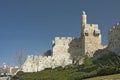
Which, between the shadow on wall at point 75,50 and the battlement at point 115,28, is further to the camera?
the shadow on wall at point 75,50

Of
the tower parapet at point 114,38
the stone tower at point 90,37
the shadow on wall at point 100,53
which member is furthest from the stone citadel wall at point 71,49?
the tower parapet at point 114,38

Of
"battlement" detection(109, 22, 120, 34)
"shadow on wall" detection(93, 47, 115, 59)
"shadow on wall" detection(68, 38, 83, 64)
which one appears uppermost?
"battlement" detection(109, 22, 120, 34)

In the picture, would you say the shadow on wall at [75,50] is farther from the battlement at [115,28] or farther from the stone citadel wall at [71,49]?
the battlement at [115,28]

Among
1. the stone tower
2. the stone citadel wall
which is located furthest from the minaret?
the stone tower

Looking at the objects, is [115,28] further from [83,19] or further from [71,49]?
[83,19]

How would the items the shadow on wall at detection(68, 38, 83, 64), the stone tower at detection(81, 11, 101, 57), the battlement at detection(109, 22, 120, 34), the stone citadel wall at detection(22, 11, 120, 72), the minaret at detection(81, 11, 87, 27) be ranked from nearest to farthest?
the battlement at detection(109, 22, 120, 34), the stone tower at detection(81, 11, 101, 57), the stone citadel wall at detection(22, 11, 120, 72), the shadow on wall at detection(68, 38, 83, 64), the minaret at detection(81, 11, 87, 27)

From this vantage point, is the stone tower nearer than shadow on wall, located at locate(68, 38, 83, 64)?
Yes

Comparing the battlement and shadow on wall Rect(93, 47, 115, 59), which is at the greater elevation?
the battlement


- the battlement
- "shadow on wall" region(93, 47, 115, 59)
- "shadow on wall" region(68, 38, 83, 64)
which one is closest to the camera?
the battlement

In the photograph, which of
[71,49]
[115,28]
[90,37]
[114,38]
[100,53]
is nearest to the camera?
[115,28]

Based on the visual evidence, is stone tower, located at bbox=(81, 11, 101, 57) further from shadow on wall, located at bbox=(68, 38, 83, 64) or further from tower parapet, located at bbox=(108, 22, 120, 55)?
tower parapet, located at bbox=(108, 22, 120, 55)

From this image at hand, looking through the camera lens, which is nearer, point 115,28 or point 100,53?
point 115,28

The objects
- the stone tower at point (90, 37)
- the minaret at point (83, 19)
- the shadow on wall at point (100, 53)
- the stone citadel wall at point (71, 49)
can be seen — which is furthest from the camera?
the minaret at point (83, 19)

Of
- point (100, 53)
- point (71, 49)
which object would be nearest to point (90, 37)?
point (71, 49)
